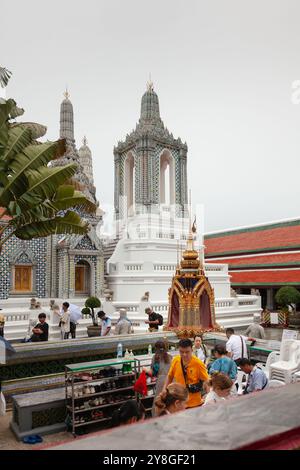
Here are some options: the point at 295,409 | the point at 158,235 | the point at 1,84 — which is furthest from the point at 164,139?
the point at 295,409

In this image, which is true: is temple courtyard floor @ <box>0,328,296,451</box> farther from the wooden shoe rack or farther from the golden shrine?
the golden shrine

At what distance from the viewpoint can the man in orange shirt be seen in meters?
4.51

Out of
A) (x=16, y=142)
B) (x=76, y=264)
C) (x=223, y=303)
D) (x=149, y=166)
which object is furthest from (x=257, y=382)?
(x=149, y=166)

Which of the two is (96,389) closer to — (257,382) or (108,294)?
(257,382)

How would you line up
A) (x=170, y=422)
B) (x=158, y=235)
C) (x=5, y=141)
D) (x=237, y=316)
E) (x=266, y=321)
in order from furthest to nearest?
(x=158, y=235), (x=266, y=321), (x=237, y=316), (x=5, y=141), (x=170, y=422)

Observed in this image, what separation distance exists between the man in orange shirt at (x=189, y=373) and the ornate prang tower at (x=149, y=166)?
19787 mm

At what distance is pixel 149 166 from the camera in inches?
958

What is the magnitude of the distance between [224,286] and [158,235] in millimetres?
5025

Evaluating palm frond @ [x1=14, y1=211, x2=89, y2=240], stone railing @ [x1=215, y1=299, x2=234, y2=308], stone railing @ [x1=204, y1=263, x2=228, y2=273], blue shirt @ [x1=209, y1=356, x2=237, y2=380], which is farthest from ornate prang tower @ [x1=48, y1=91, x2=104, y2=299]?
blue shirt @ [x1=209, y1=356, x2=237, y2=380]

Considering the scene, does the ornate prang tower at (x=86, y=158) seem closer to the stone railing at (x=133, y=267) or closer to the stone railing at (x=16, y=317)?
the stone railing at (x=133, y=267)

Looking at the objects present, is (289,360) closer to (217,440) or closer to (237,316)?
(217,440)

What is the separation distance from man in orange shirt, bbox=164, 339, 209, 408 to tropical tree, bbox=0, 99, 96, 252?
13.3 feet

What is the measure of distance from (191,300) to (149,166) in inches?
508

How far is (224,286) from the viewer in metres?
21.8
